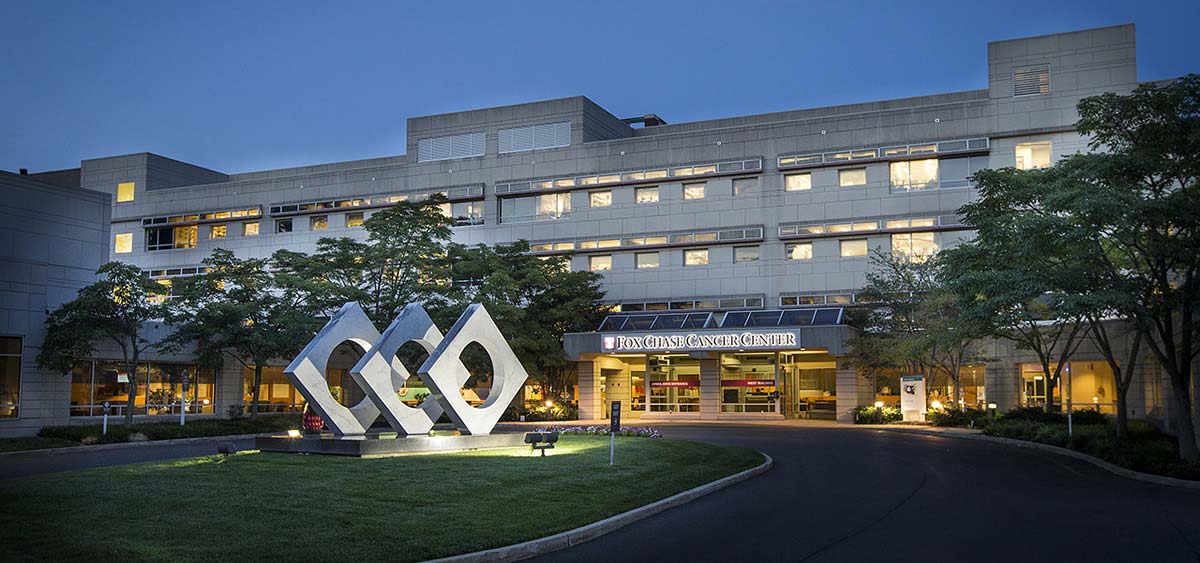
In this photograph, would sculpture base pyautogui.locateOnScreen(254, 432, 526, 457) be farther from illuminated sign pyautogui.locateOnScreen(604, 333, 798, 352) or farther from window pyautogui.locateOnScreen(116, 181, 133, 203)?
window pyautogui.locateOnScreen(116, 181, 133, 203)

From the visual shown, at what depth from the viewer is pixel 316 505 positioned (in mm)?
15805

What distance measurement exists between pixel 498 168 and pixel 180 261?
2682 cm

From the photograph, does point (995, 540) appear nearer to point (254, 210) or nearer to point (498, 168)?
point (498, 168)

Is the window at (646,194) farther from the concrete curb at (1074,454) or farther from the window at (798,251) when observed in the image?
the concrete curb at (1074,454)

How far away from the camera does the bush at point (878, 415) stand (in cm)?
4947

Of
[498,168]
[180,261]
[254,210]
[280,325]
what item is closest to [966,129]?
[498,168]

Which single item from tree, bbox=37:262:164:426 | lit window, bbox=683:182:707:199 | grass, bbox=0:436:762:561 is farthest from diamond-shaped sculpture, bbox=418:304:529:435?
lit window, bbox=683:182:707:199

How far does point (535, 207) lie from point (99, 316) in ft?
103

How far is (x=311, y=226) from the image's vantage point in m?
72.9

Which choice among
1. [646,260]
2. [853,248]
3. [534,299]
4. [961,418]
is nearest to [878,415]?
[961,418]

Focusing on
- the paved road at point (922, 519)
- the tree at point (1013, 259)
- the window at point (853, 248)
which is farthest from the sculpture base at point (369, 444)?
the window at point (853, 248)

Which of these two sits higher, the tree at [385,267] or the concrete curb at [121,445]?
the tree at [385,267]

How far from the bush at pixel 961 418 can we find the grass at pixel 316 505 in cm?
2375

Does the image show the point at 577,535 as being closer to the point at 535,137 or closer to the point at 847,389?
the point at 847,389
